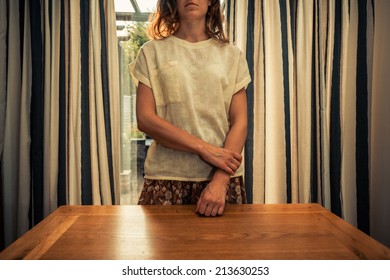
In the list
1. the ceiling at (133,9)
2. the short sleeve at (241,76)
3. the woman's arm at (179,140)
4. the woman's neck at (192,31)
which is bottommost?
the woman's arm at (179,140)

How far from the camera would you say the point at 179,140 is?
994 mm

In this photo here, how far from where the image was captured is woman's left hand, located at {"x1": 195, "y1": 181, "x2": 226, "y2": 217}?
2.71 ft

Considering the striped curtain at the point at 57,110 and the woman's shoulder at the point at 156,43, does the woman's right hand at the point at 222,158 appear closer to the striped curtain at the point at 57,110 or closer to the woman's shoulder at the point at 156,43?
the woman's shoulder at the point at 156,43

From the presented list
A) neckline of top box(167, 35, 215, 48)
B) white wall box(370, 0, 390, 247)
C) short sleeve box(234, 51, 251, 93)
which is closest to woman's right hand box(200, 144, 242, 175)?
short sleeve box(234, 51, 251, 93)

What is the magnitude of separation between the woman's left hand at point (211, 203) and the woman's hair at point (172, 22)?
0.58 metres

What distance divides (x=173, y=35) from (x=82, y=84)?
1.37 metres

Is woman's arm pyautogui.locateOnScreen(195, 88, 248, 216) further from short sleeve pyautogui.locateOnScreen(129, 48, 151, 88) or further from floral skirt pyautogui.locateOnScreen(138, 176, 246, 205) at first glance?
short sleeve pyautogui.locateOnScreen(129, 48, 151, 88)

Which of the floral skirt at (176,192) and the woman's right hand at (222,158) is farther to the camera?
the floral skirt at (176,192)

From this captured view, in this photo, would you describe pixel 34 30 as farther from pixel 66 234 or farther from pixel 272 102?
pixel 66 234

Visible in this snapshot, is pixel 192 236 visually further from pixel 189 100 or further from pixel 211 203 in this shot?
pixel 189 100

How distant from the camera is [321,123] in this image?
2.38 m

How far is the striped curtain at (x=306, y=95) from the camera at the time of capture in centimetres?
237

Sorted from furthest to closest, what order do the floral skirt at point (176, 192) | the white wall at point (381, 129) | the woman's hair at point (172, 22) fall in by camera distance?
the white wall at point (381, 129)
the woman's hair at point (172, 22)
the floral skirt at point (176, 192)

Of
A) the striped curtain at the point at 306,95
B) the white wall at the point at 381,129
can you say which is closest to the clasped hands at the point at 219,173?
the striped curtain at the point at 306,95
